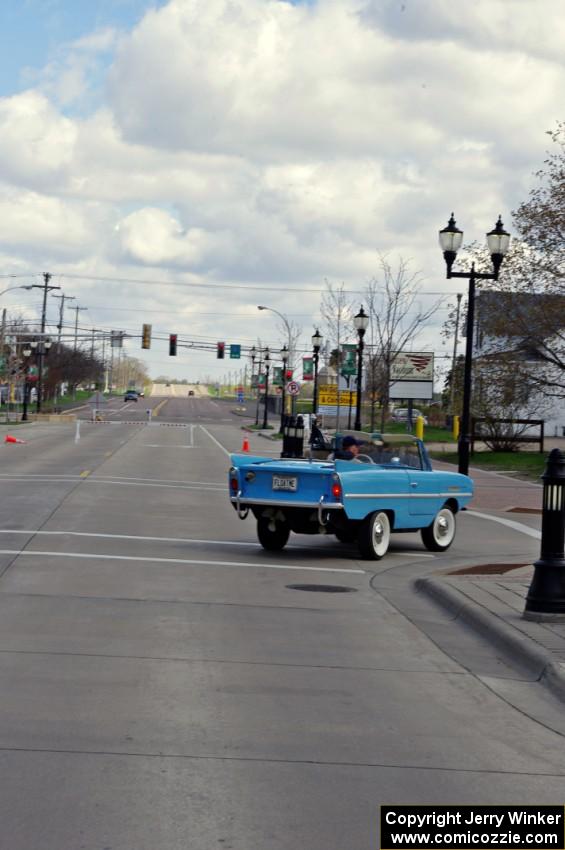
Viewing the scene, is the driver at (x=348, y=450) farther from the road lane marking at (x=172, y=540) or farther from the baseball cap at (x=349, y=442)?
the road lane marking at (x=172, y=540)

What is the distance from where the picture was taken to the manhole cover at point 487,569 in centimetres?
1402

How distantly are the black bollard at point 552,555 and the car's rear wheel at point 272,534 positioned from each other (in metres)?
5.50

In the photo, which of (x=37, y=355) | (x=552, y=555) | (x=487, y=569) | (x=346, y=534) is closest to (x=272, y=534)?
(x=346, y=534)

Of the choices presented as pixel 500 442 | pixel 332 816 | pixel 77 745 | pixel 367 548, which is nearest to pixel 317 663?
pixel 77 745

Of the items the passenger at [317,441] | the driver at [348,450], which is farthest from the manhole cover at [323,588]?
the passenger at [317,441]

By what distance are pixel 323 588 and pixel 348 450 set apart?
3631 mm

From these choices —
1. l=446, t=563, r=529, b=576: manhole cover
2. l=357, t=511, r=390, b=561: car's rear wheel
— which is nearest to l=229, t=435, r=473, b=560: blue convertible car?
l=357, t=511, r=390, b=561: car's rear wheel

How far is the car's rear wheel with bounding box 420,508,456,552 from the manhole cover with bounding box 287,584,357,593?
372 centimetres

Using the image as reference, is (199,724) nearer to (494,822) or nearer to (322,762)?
(322,762)

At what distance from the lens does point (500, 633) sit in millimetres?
9766

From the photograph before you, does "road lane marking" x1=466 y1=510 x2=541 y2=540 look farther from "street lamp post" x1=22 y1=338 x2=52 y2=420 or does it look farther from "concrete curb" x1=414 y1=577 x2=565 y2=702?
"street lamp post" x1=22 y1=338 x2=52 y2=420

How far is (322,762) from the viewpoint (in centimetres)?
619

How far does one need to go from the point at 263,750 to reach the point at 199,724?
23.9 inches

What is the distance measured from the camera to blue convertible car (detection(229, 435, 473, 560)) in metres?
14.7
